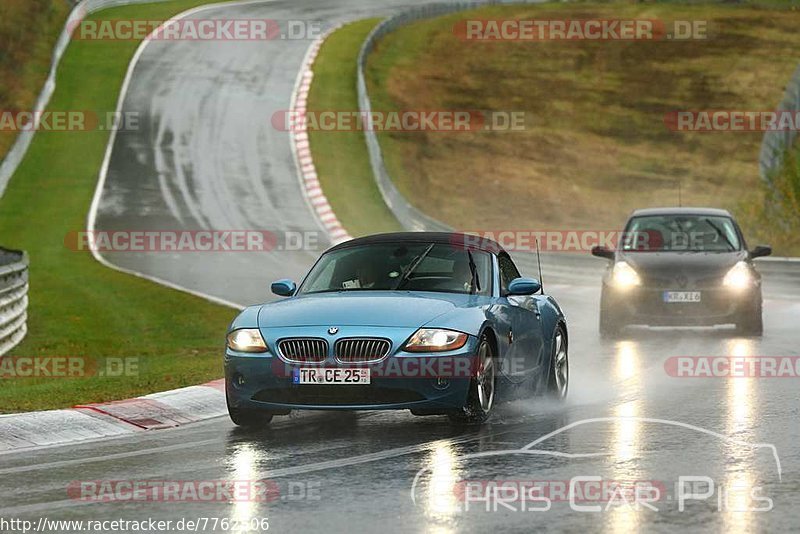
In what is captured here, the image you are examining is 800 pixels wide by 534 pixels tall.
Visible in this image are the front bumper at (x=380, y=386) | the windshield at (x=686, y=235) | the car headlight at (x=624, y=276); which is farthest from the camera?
the windshield at (x=686, y=235)

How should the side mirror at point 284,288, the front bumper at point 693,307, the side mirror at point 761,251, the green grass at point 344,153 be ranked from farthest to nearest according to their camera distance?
the green grass at point 344,153
the side mirror at point 761,251
the front bumper at point 693,307
the side mirror at point 284,288

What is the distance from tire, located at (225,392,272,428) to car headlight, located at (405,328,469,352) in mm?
1403

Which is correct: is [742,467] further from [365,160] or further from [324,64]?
[324,64]

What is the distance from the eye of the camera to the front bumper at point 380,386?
10.8 metres

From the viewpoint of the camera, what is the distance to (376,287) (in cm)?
1214

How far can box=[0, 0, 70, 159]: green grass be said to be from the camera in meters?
52.5

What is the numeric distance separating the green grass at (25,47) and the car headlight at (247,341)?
119 feet

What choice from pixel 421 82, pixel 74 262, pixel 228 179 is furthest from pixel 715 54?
pixel 74 262

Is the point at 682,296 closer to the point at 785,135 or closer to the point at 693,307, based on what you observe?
the point at 693,307

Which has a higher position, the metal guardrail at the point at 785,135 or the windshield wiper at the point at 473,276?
the metal guardrail at the point at 785,135

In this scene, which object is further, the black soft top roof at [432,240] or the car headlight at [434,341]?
the black soft top roof at [432,240]

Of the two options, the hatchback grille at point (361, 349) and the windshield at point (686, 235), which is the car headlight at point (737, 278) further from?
the hatchback grille at point (361, 349)

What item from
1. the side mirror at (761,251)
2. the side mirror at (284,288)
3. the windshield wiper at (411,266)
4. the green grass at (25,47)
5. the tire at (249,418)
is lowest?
the tire at (249,418)

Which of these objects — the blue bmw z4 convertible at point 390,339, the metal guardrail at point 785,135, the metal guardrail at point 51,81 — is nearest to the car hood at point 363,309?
the blue bmw z4 convertible at point 390,339
